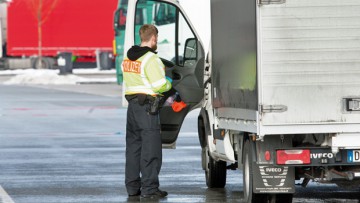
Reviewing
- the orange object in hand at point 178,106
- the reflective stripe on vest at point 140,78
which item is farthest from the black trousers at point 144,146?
the orange object in hand at point 178,106

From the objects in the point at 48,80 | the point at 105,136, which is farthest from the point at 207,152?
the point at 48,80

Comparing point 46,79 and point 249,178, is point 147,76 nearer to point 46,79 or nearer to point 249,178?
point 249,178

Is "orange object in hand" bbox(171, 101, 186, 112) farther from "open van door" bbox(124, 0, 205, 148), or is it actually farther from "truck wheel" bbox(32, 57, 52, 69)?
"truck wheel" bbox(32, 57, 52, 69)

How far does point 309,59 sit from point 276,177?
122cm

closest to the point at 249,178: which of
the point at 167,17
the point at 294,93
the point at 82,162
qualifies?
the point at 294,93

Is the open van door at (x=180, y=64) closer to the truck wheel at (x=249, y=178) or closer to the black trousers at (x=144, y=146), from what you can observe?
the black trousers at (x=144, y=146)

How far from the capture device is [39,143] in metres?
23.4

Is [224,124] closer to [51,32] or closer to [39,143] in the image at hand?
[39,143]

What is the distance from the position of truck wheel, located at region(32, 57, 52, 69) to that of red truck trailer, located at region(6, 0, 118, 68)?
0.45 meters

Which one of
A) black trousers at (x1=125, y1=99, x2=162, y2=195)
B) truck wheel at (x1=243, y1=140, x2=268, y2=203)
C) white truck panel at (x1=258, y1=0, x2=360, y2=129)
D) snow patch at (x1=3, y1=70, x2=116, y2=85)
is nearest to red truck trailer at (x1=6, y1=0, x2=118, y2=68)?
snow patch at (x1=3, y1=70, x2=116, y2=85)

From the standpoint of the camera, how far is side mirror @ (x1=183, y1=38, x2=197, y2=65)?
1544 cm

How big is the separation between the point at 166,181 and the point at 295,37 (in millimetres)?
4882

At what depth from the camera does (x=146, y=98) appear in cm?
1396

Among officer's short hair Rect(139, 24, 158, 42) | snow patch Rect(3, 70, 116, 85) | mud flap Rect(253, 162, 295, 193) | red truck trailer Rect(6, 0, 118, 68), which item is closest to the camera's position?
mud flap Rect(253, 162, 295, 193)
